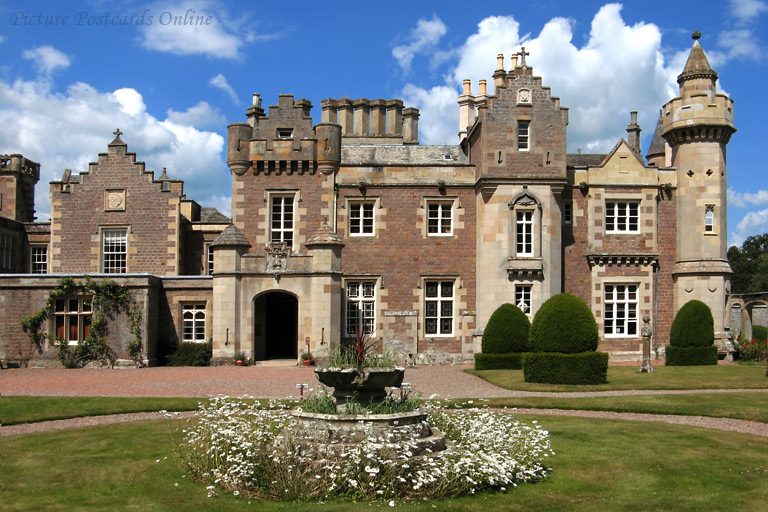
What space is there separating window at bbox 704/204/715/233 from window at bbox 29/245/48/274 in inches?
1285

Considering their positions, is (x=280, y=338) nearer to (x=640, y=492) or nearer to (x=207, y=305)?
(x=207, y=305)

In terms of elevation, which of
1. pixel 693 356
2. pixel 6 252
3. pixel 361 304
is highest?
pixel 6 252

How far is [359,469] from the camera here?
29.3 feet

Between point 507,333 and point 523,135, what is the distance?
29.9 ft

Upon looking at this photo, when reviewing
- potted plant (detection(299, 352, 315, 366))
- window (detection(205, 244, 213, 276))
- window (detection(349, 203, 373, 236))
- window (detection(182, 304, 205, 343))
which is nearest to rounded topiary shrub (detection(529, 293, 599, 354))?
potted plant (detection(299, 352, 315, 366))

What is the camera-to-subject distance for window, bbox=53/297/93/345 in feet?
86.5

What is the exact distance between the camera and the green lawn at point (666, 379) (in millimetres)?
19609

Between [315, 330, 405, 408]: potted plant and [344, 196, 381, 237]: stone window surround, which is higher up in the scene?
[344, 196, 381, 237]: stone window surround

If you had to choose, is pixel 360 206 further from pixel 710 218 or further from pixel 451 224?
pixel 710 218

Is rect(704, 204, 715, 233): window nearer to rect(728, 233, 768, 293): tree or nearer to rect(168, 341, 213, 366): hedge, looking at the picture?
rect(168, 341, 213, 366): hedge

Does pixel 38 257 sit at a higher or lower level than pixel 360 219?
lower

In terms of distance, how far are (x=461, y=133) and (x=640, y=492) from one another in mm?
29227

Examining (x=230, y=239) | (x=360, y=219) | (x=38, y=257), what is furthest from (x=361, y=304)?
Answer: (x=38, y=257)

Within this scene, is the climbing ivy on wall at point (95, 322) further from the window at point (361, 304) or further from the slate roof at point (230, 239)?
the window at point (361, 304)
